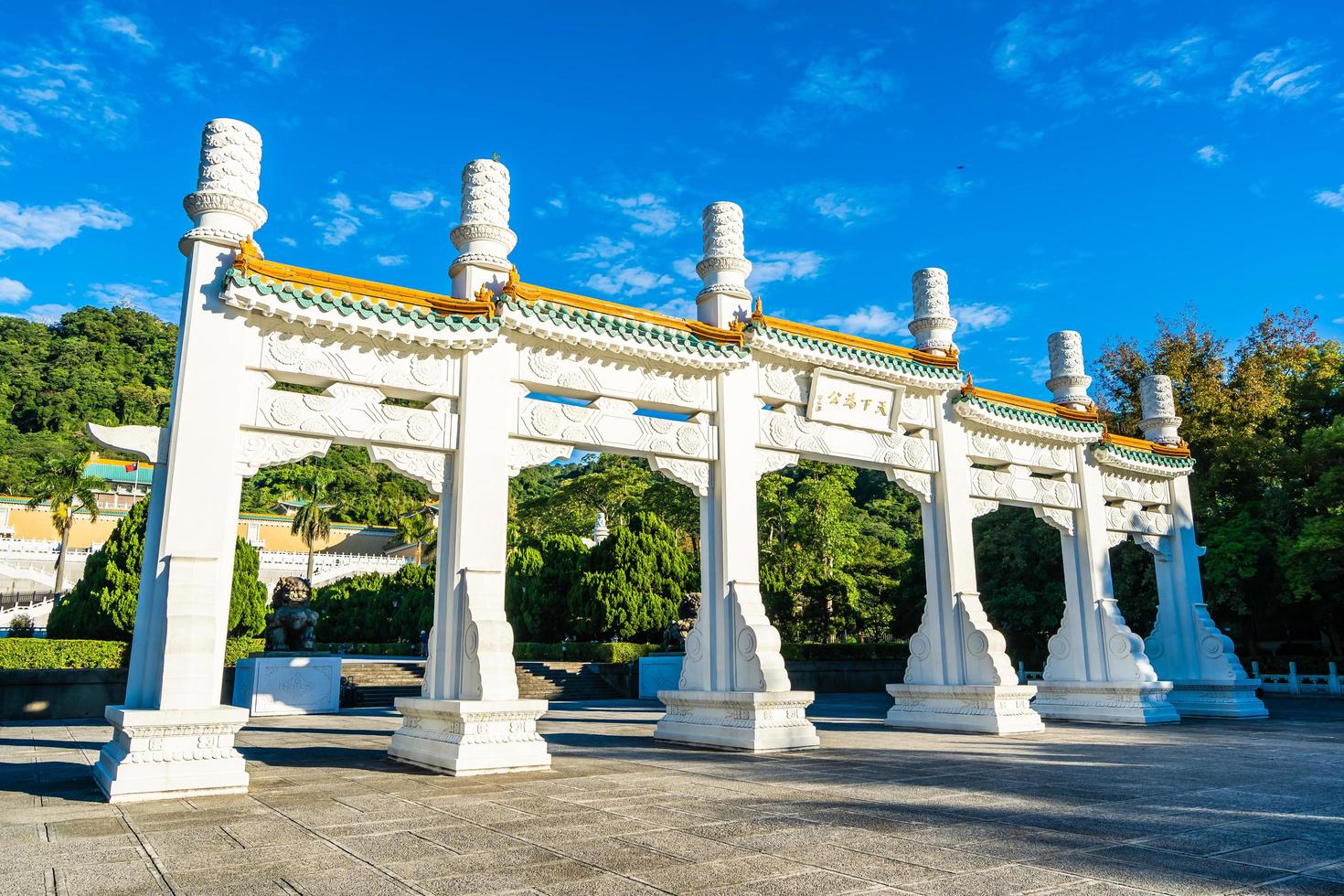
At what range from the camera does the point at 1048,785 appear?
670cm

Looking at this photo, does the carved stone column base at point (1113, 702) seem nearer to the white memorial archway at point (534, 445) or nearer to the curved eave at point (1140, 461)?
the white memorial archway at point (534, 445)

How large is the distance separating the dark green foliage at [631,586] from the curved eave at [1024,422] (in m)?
14.1

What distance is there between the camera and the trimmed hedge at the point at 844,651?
22750 millimetres

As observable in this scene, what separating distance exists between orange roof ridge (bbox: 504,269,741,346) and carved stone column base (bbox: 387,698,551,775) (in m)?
3.99

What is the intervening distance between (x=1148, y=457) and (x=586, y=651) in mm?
14096

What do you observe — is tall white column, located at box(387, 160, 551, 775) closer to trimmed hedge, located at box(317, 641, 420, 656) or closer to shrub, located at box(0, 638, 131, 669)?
shrub, located at box(0, 638, 131, 669)

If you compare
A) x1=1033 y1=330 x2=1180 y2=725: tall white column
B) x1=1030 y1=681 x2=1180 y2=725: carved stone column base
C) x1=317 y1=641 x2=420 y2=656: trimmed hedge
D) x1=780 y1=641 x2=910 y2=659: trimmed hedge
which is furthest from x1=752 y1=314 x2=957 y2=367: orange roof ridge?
x1=317 y1=641 x2=420 y2=656: trimmed hedge

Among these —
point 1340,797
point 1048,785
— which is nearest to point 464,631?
point 1048,785

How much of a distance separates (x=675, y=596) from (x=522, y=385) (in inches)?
684

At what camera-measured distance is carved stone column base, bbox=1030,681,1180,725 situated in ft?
41.6

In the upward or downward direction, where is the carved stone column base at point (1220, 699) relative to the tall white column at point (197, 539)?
downward

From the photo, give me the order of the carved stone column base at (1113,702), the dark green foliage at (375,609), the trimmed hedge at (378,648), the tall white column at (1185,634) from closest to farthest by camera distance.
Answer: the carved stone column base at (1113,702) < the tall white column at (1185,634) < the trimmed hedge at (378,648) < the dark green foliage at (375,609)

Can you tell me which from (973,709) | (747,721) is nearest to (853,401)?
(973,709)

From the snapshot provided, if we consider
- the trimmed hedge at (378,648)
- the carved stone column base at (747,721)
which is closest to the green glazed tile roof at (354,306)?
the carved stone column base at (747,721)
